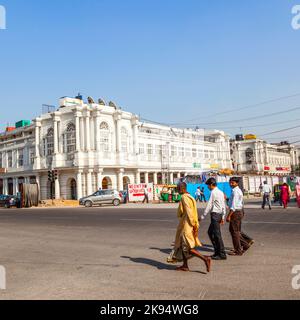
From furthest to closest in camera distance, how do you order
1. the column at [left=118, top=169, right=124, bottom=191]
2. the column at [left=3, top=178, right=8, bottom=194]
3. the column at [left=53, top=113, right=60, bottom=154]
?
the column at [left=3, top=178, right=8, bottom=194] → the column at [left=53, top=113, right=60, bottom=154] → the column at [left=118, top=169, right=124, bottom=191]

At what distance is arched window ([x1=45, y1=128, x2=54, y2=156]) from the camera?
50.8 meters

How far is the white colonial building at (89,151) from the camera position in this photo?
46812 mm

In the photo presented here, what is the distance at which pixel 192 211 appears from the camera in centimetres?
676

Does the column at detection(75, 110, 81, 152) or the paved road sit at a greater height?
the column at detection(75, 110, 81, 152)

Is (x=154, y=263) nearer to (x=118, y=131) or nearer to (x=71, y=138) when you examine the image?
(x=118, y=131)

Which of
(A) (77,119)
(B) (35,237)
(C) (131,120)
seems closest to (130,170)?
(C) (131,120)

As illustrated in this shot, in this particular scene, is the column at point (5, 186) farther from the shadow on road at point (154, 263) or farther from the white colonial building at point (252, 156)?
the shadow on road at point (154, 263)

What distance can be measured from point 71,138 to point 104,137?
14.9 ft

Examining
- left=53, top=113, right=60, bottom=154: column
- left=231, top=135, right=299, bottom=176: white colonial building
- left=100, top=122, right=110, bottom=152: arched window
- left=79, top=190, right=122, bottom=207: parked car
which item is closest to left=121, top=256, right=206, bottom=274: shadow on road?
left=79, top=190, right=122, bottom=207: parked car
